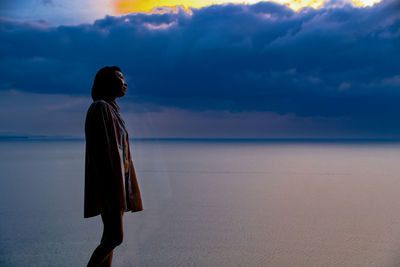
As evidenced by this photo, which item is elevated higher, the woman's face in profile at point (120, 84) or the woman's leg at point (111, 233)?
the woman's face in profile at point (120, 84)

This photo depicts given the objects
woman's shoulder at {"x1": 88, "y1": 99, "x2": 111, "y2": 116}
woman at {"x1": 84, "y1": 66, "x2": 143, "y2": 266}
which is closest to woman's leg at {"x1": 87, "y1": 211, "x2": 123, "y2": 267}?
woman at {"x1": 84, "y1": 66, "x2": 143, "y2": 266}

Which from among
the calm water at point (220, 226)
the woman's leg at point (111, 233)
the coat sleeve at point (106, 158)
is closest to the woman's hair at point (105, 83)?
the coat sleeve at point (106, 158)

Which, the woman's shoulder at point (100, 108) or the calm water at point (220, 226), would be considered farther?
the calm water at point (220, 226)

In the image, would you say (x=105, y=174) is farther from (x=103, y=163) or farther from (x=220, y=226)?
(x=220, y=226)

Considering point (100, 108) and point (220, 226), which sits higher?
point (100, 108)

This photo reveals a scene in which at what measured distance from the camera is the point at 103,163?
190 cm

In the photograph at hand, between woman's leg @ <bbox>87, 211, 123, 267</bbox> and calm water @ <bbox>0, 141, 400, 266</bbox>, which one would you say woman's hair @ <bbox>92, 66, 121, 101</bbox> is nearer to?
woman's leg @ <bbox>87, 211, 123, 267</bbox>

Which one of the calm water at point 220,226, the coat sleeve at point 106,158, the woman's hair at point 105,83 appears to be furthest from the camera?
the calm water at point 220,226

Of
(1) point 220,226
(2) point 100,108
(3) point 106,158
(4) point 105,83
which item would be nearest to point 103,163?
(3) point 106,158

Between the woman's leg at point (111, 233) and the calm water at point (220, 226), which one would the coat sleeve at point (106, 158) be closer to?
the woman's leg at point (111, 233)

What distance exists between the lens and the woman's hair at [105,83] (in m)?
2.04

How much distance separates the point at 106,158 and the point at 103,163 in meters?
0.03

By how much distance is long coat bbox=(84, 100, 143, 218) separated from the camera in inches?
74.4

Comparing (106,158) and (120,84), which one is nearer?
(106,158)
